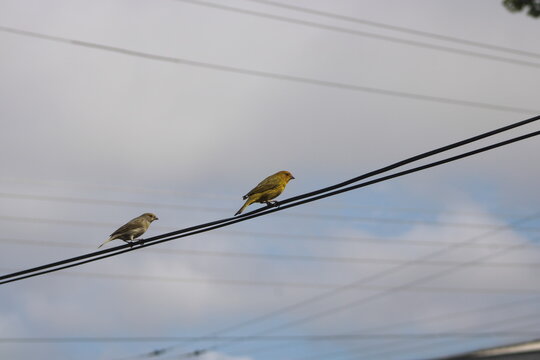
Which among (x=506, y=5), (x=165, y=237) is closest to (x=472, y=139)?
(x=165, y=237)

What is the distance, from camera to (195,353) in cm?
3941

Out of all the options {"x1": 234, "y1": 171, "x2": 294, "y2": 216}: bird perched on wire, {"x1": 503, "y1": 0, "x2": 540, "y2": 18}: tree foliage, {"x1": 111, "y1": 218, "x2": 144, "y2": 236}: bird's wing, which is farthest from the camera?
{"x1": 503, "y1": 0, "x2": 540, "y2": 18}: tree foliage

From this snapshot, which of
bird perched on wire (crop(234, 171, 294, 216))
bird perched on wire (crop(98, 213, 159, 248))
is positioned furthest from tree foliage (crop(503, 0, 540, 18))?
bird perched on wire (crop(98, 213, 159, 248))

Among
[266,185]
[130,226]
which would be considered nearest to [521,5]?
[266,185]

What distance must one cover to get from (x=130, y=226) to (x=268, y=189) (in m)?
2.89

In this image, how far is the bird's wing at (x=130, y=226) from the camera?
14781 mm

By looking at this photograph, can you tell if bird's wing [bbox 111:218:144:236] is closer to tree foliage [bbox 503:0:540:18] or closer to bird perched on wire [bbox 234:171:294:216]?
bird perched on wire [bbox 234:171:294:216]

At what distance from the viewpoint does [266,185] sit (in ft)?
46.2

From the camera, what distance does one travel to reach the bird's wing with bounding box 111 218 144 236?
1478cm

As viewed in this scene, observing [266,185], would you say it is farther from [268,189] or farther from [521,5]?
[521,5]

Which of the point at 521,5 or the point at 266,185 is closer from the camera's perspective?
the point at 266,185

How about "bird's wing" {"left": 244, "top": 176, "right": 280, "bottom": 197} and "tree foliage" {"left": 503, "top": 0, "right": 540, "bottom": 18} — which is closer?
"bird's wing" {"left": 244, "top": 176, "right": 280, "bottom": 197}

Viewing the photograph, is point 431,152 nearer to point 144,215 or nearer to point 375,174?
point 375,174

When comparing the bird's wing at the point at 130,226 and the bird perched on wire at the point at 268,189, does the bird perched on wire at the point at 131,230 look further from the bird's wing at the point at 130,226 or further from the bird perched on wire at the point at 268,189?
the bird perched on wire at the point at 268,189
